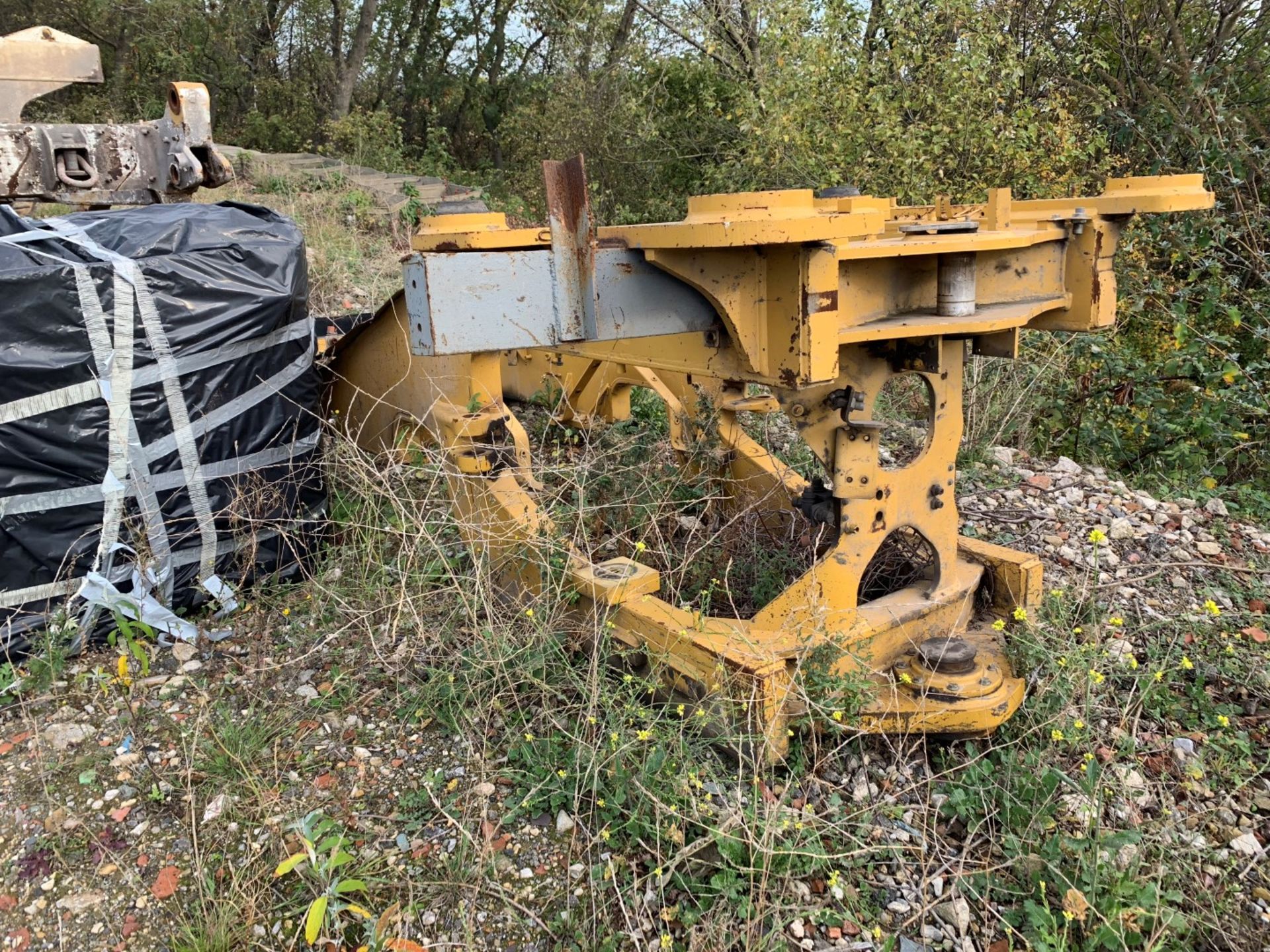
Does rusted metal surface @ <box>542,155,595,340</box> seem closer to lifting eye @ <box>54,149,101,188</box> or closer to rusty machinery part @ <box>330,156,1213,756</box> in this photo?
rusty machinery part @ <box>330,156,1213,756</box>

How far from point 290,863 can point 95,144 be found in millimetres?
3566

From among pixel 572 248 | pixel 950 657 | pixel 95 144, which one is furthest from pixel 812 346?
pixel 95 144

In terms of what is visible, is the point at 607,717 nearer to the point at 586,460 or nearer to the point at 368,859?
the point at 368,859

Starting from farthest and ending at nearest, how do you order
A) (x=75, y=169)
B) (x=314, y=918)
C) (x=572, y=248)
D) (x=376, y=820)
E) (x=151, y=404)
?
(x=75, y=169) < (x=151, y=404) < (x=376, y=820) < (x=572, y=248) < (x=314, y=918)

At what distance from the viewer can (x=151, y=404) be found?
3.01 meters

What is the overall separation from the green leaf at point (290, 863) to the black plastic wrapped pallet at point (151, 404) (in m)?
1.27

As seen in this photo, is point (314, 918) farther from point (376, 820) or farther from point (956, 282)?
point (956, 282)

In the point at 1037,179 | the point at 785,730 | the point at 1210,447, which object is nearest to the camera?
the point at 785,730

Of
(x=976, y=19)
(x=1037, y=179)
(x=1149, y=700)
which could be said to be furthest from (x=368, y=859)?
(x=976, y=19)

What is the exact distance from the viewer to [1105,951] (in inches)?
72.6

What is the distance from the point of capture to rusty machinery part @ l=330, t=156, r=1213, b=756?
197 cm

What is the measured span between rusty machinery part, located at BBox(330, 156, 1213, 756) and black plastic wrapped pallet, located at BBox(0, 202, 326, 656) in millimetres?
814

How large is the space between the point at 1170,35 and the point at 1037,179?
5.50 feet

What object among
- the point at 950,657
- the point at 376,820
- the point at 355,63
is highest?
the point at 355,63
